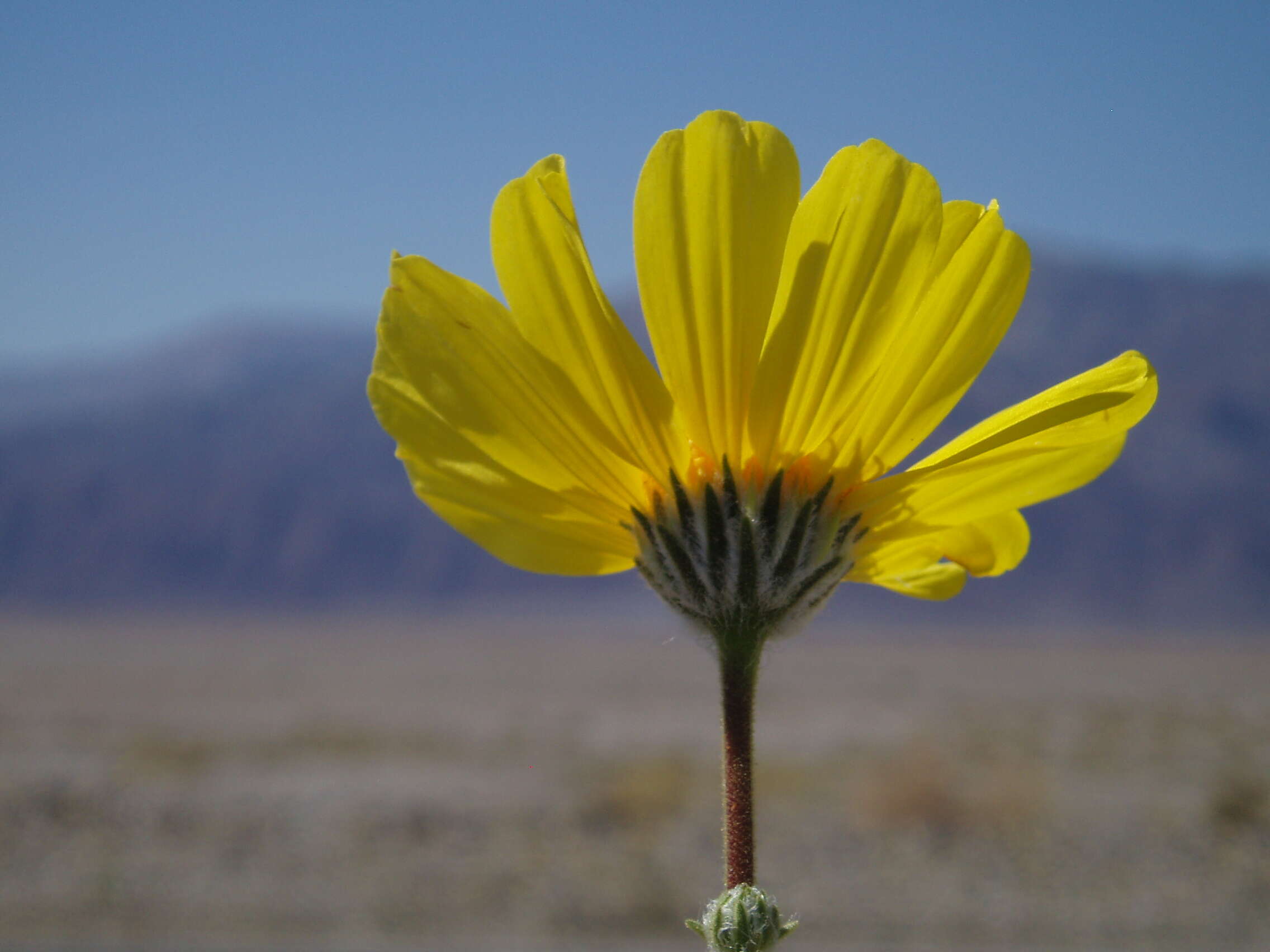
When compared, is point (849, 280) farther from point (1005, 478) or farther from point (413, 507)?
point (413, 507)

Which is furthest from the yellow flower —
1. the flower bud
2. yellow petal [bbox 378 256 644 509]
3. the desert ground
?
the desert ground

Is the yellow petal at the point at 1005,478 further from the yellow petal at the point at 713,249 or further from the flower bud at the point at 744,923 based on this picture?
the flower bud at the point at 744,923

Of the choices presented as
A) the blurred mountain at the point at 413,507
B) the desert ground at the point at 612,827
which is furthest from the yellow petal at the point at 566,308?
the blurred mountain at the point at 413,507

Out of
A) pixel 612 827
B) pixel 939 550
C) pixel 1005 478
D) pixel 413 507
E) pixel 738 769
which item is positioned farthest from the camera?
pixel 413 507

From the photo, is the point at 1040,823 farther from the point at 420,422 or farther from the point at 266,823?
the point at 420,422

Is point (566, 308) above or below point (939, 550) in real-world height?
above

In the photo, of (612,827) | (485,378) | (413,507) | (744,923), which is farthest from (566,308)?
(413,507)
